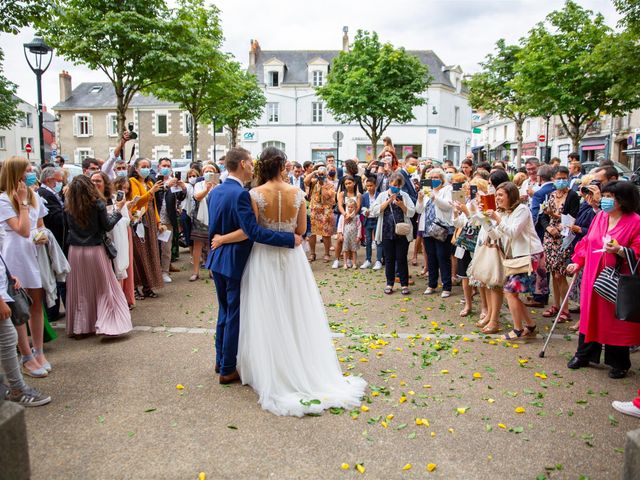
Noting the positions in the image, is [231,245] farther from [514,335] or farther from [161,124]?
[161,124]

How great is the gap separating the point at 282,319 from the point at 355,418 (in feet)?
3.22

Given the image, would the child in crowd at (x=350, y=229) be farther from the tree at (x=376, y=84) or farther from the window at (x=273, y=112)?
the window at (x=273, y=112)

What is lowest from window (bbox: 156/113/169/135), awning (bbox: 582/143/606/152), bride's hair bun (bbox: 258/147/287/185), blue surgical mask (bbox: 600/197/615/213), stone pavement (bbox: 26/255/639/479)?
stone pavement (bbox: 26/255/639/479)

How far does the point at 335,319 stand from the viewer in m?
7.14

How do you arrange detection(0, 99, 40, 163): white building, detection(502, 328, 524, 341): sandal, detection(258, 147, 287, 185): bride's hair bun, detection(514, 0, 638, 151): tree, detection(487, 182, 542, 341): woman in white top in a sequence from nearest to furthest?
1. detection(258, 147, 287, 185): bride's hair bun
2. detection(487, 182, 542, 341): woman in white top
3. detection(502, 328, 524, 341): sandal
4. detection(514, 0, 638, 151): tree
5. detection(0, 99, 40, 163): white building

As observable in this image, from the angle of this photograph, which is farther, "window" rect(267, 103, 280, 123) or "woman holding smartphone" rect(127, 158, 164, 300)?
"window" rect(267, 103, 280, 123)

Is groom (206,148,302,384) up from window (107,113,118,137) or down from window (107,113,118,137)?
down

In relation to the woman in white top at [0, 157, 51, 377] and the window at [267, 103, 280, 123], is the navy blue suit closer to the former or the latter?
the woman in white top at [0, 157, 51, 377]

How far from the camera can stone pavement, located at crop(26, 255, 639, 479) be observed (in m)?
3.51

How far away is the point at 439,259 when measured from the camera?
8234 mm

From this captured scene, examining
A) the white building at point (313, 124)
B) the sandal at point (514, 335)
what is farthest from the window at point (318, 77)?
the sandal at point (514, 335)

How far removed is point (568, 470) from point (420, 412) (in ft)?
3.85

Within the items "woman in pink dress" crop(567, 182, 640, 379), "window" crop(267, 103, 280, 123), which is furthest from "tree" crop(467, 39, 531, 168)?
"woman in pink dress" crop(567, 182, 640, 379)

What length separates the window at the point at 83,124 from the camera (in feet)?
167
